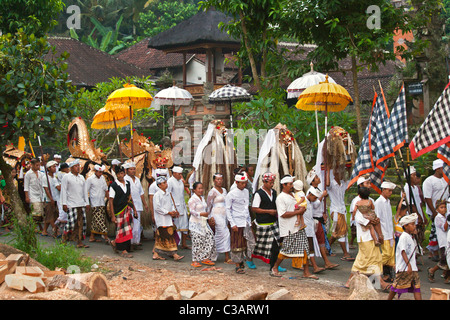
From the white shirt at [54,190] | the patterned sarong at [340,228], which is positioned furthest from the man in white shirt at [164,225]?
the white shirt at [54,190]

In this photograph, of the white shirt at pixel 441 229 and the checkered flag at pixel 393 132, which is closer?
the checkered flag at pixel 393 132

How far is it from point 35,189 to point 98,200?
1.71 meters

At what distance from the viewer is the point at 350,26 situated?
14.9 m

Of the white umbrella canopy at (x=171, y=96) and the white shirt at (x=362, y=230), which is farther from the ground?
the white umbrella canopy at (x=171, y=96)

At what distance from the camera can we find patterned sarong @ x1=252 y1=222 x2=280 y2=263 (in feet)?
30.6

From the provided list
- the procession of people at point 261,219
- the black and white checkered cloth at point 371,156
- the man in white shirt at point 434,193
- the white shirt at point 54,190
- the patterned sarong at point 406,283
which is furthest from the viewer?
the white shirt at point 54,190

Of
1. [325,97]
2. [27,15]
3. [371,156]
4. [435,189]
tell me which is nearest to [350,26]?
[325,97]

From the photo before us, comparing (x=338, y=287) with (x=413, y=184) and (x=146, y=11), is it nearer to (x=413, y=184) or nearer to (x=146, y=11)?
(x=413, y=184)

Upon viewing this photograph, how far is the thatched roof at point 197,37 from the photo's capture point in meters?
24.4

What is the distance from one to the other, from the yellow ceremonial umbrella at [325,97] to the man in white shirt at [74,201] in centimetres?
485

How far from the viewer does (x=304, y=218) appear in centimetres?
956

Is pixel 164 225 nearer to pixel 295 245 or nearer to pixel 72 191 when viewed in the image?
pixel 72 191

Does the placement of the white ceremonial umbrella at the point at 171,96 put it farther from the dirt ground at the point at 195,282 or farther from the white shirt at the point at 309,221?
the white shirt at the point at 309,221
